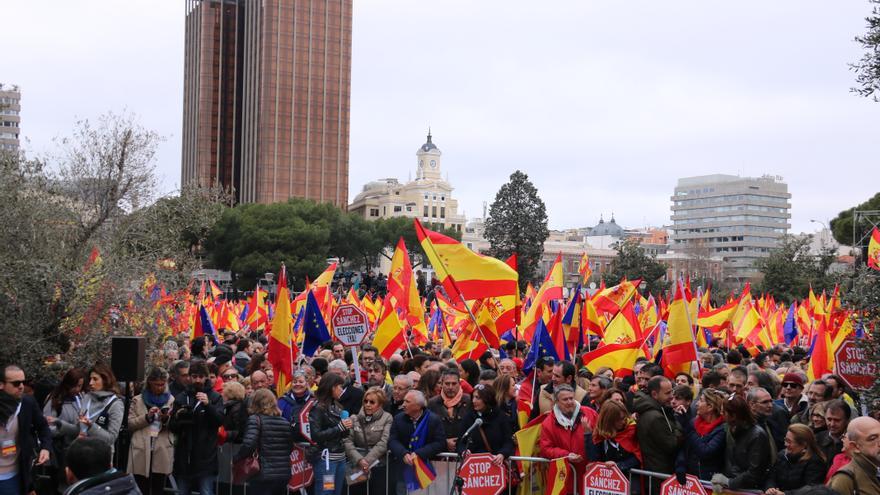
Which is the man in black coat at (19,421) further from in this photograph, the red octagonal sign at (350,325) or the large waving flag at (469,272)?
the large waving flag at (469,272)

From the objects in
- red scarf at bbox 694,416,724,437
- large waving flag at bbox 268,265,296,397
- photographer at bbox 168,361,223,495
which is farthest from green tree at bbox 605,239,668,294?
red scarf at bbox 694,416,724,437

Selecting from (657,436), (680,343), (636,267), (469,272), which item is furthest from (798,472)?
(636,267)

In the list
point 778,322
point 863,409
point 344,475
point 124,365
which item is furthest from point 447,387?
point 778,322

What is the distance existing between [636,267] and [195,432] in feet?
194

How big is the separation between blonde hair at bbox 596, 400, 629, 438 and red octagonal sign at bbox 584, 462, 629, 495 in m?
0.27

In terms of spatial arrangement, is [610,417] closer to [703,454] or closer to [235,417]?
[703,454]

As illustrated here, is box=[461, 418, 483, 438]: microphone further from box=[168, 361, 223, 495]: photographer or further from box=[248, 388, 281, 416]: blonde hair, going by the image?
box=[168, 361, 223, 495]: photographer

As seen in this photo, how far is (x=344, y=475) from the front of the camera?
10.0 meters

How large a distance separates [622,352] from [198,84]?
126 m

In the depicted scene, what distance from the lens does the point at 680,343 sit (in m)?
12.5

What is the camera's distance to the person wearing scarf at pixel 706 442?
26.5ft

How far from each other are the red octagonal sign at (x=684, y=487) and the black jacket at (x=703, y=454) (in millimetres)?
100

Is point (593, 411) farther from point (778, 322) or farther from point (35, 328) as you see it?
point (778, 322)

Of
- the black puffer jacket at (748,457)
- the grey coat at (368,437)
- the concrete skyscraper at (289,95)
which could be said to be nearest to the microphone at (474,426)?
the grey coat at (368,437)
